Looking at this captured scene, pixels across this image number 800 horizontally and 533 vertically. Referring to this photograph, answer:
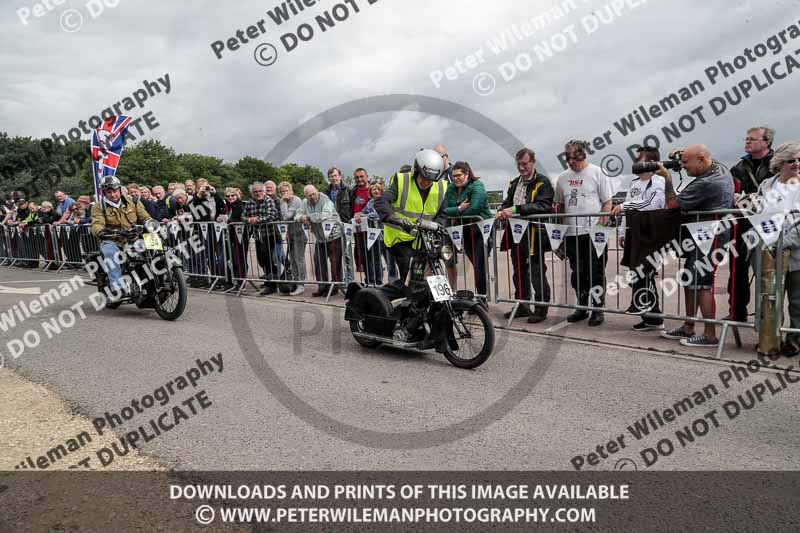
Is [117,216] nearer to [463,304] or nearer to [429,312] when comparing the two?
[429,312]

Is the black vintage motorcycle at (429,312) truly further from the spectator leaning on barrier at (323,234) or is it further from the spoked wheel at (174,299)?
the spectator leaning on barrier at (323,234)

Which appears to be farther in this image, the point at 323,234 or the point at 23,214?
the point at 23,214

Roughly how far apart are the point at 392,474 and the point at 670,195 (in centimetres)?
452

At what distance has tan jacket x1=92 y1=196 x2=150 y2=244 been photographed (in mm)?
8734

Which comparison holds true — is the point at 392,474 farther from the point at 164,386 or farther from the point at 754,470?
the point at 164,386

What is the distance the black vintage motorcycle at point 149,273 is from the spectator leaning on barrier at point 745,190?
6.67 metres

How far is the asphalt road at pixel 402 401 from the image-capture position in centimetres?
355

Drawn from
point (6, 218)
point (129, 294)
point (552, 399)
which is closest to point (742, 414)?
point (552, 399)

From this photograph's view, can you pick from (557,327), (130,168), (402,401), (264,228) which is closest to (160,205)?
(264,228)

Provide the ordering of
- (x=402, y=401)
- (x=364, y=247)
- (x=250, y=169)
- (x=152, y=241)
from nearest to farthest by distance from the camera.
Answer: (x=402, y=401), (x=152, y=241), (x=364, y=247), (x=250, y=169)

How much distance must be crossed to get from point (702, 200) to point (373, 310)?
11.7ft

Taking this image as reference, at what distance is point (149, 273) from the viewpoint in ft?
27.6

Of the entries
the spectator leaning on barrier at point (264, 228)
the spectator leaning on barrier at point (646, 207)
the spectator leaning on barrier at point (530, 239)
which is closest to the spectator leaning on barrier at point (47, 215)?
the spectator leaning on barrier at point (264, 228)

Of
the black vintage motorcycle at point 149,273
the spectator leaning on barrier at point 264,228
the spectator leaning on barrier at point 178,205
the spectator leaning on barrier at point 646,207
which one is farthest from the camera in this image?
the spectator leaning on barrier at point 178,205
